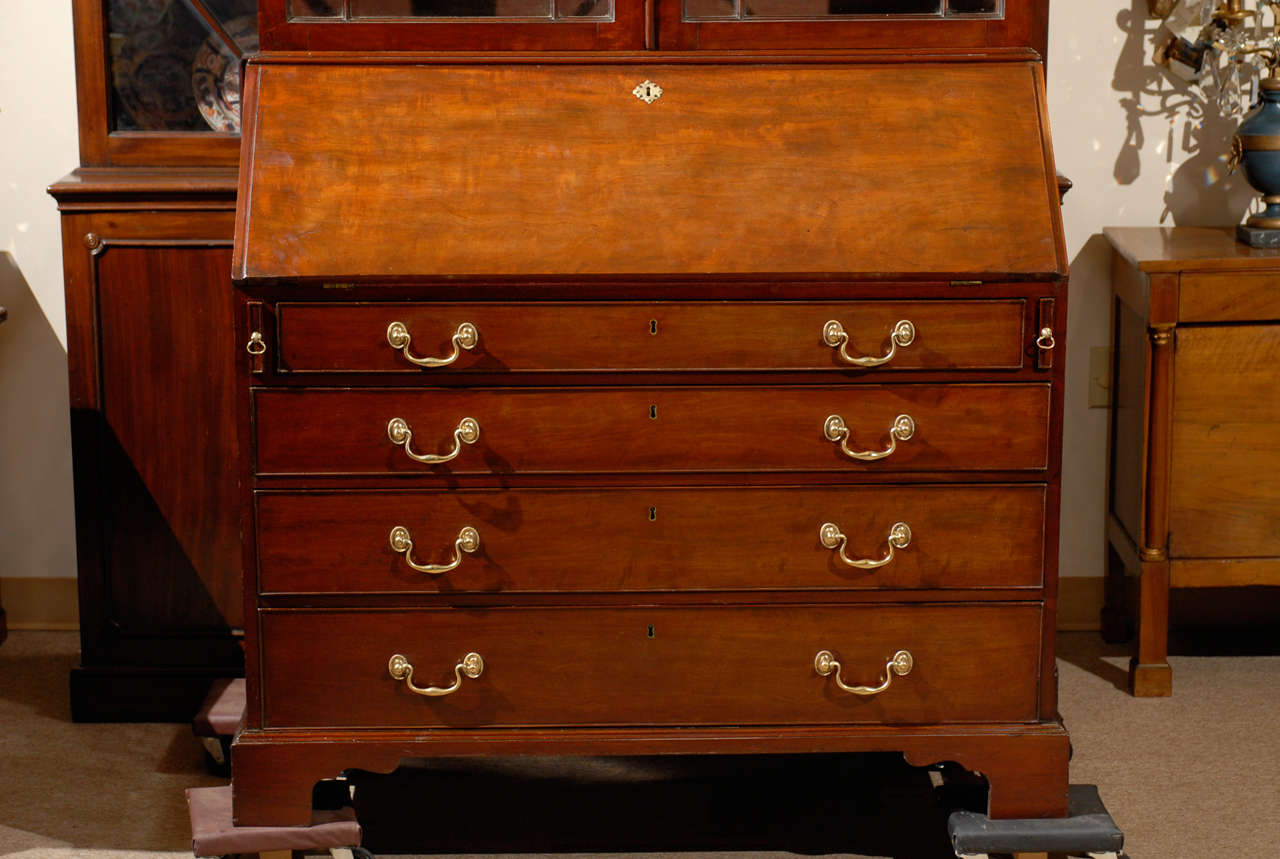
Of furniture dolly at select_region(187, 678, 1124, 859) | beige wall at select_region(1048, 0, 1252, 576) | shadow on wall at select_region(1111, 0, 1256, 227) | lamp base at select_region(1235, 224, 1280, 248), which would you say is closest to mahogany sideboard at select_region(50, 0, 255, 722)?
furniture dolly at select_region(187, 678, 1124, 859)

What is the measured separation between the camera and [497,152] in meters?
2.32

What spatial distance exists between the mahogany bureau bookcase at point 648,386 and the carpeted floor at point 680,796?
0.32 metres

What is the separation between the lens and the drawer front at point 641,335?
7.47 feet

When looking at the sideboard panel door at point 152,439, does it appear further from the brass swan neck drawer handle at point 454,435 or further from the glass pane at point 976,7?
the glass pane at point 976,7

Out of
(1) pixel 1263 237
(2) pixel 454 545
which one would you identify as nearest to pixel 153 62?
(2) pixel 454 545

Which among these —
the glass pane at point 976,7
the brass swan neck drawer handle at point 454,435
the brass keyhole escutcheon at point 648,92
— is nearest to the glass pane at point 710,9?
the brass keyhole escutcheon at point 648,92

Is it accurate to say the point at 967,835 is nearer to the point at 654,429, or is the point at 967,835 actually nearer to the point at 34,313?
the point at 654,429

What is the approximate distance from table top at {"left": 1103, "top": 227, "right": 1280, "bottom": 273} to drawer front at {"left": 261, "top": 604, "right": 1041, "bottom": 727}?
3.11 ft

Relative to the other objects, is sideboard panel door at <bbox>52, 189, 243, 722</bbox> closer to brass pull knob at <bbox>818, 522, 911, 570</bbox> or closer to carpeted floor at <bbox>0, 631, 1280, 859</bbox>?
carpeted floor at <bbox>0, 631, 1280, 859</bbox>

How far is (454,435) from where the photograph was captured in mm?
2314

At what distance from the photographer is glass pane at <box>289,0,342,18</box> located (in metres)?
2.38

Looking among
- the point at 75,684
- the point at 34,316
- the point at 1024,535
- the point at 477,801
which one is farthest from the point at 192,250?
the point at 1024,535

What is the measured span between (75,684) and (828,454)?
5.27 ft

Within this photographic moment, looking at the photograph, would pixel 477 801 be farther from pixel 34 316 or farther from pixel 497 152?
pixel 34 316
